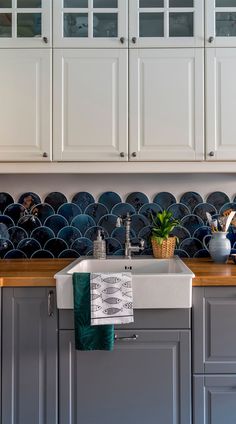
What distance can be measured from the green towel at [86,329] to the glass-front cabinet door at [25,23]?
4.09 ft

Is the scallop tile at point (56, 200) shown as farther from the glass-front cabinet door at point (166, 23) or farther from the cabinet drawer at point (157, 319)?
the glass-front cabinet door at point (166, 23)

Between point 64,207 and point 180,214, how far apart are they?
686mm

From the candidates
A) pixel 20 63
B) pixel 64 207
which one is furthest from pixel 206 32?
pixel 64 207

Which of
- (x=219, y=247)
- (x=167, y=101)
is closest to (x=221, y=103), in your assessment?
(x=167, y=101)

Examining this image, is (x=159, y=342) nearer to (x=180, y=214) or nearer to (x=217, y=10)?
(x=180, y=214)

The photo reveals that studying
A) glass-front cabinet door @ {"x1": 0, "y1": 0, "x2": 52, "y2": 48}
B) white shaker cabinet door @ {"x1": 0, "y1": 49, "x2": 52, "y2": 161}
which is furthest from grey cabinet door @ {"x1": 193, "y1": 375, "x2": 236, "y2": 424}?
glass-front cabinet door @ {"x1": 0, "y1": 0, "x2": 52, "y2": 48}

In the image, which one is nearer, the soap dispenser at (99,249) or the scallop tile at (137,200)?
the soap dispenser at (99,249)

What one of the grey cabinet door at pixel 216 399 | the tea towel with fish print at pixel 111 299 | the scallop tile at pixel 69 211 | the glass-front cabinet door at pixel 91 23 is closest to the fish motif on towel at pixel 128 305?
A: the tea towel with fish print at pixel 111 299

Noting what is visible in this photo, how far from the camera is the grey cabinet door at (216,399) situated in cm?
161

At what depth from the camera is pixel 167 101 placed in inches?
75.7

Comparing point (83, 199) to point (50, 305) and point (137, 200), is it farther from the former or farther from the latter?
point (50, 305)

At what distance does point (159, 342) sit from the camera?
1601 millimetres

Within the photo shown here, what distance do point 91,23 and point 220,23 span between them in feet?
2.17

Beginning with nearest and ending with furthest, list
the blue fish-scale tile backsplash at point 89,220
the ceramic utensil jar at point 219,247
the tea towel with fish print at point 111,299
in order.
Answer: the tea towel with fish print at point 111,299 → the ceramic utensil jar at point 219,247 → the blue fish-scale tile backsplash at point 89,220
